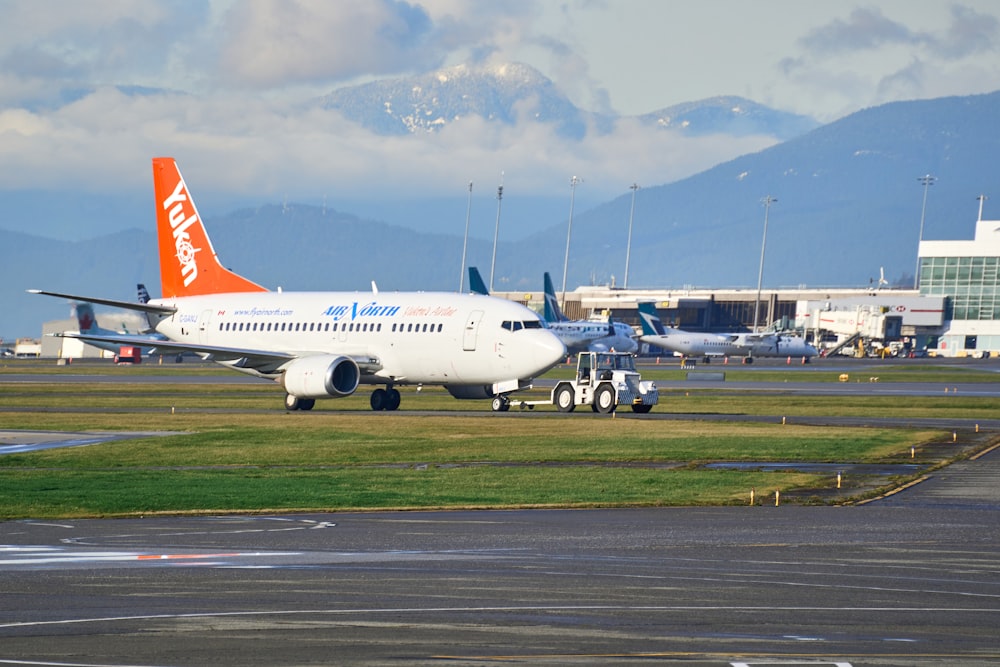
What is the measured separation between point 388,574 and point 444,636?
432 cm

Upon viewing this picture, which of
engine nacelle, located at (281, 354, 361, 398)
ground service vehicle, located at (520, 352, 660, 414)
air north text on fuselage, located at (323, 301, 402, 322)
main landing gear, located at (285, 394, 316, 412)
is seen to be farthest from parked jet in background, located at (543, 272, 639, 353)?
engine nacelle, located at (281, 354, 361, 398)

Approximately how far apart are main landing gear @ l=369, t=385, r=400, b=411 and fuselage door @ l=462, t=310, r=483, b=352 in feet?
16.9

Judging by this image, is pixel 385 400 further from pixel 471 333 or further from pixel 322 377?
pixel 471 333

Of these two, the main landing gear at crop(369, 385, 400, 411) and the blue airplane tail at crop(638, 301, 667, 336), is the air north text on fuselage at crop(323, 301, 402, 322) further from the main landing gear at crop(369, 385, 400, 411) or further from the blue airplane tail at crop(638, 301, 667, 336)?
the blue airplane tail at crop(638, 301, 667, 336)

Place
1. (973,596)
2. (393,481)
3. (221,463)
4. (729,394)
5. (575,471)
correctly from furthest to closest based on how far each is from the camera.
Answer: (729,394)
(221,463)
(575,471)
(393,481)
(973,596)

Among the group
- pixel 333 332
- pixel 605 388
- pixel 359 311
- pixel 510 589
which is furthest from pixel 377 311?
pixel 510 589

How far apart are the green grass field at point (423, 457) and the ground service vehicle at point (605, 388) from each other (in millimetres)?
719

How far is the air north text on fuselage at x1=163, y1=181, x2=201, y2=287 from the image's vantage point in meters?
65.6

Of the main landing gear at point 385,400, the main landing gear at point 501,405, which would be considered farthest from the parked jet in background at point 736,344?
the main landing gear at point 501,405

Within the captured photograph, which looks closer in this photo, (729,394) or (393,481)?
(393,481)

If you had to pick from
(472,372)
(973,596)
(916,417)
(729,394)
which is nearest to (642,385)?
(472,372)

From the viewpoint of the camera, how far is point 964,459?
36.2 meters

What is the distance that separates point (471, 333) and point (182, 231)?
59.5 feet

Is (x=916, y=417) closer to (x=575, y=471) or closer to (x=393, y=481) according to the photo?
(x=575, y=471)
